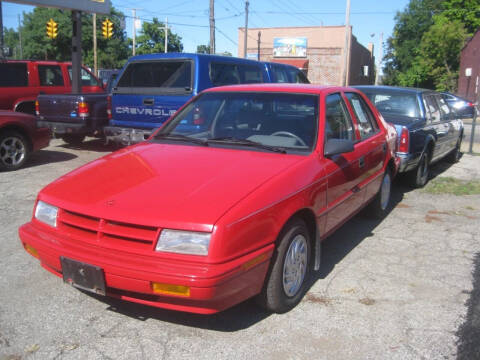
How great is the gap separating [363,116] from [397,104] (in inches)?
110

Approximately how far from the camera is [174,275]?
8.46 ft

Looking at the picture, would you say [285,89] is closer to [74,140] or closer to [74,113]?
[74,113]

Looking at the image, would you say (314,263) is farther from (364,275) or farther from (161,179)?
(161,179)

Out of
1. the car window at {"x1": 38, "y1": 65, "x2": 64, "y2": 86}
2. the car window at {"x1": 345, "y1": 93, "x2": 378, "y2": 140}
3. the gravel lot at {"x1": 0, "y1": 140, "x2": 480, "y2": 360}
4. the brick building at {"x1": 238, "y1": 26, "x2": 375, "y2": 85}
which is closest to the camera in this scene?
the gravel lot at {"x1": 0, "y1": 140, "x2": 480, "y2": 360}

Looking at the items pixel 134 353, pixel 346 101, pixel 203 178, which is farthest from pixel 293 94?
pixel 134 353

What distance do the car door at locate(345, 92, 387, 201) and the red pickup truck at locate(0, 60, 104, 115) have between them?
880cm

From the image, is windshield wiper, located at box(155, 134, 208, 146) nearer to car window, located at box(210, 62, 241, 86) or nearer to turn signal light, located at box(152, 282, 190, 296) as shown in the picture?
turn signal light, located at box(152, 282, 190, 296)

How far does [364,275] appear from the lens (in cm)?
400

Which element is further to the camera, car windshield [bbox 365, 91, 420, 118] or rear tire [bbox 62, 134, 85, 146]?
rear tire [bbox 62, 134, 85, 146]

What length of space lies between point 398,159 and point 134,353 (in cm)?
444

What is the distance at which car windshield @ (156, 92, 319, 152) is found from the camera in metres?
3.81

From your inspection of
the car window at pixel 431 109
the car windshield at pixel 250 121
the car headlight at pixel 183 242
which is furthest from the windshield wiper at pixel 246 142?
the car window at pixel 431 109

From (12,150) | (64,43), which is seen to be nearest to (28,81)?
(12,150)

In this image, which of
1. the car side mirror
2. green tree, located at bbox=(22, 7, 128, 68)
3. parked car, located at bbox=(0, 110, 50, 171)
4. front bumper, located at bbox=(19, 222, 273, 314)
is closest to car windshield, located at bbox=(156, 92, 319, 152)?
the car side mirror
